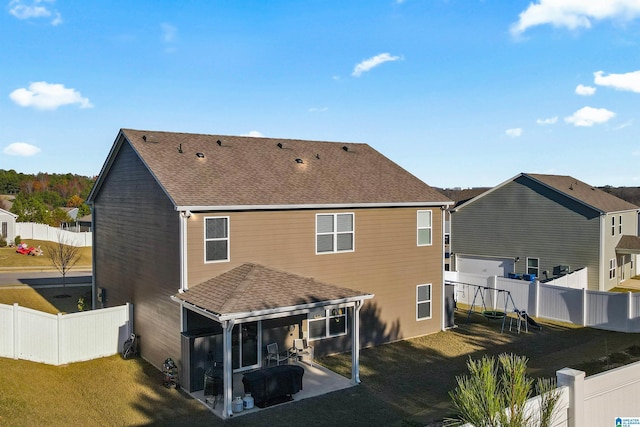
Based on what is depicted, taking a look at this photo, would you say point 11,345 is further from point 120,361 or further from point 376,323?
point 376,323

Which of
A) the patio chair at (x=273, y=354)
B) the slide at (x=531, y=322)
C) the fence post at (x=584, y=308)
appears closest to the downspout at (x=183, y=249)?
the patio chair at (x=273, y=354)

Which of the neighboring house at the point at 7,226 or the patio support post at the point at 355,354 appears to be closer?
the patio support post at the point at 355,354

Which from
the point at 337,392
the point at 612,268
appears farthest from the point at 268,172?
the point at 612,268

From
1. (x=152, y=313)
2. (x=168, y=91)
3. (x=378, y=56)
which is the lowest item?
(x=152, y=313)

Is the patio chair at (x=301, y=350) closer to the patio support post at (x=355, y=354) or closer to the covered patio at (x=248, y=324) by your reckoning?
the covered patio at (x=248, y=324)

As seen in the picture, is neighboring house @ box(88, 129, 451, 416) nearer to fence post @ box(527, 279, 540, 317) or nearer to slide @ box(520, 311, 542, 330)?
slide @ box(520, 311, 542, 330)

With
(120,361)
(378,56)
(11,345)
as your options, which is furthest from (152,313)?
(378,56)

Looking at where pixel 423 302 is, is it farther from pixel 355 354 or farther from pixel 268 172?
pixel 268 172
